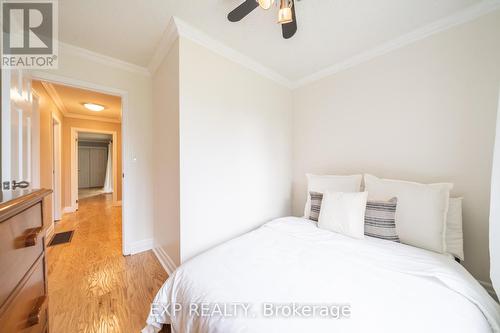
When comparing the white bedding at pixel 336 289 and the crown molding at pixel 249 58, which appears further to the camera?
the crown molding at pixel 249 58

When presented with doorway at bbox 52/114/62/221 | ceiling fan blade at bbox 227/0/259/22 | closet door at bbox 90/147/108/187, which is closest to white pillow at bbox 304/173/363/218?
ceiling fan blade at bbox 227/0/259/22

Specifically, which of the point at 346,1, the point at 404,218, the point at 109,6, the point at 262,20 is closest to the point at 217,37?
the point at 262,20

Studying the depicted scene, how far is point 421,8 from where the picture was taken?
4.85ft

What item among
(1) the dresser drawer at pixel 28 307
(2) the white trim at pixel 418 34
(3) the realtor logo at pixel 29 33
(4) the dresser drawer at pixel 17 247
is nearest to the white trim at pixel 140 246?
(1) the dresser drawer at pixel 28 307

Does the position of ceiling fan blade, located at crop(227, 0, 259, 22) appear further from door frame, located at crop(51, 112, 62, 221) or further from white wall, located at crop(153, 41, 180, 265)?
door frame, located at crop(51, 112, 62, 221)

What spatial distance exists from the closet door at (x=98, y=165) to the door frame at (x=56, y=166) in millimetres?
5243

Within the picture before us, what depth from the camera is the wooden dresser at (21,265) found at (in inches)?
20.3

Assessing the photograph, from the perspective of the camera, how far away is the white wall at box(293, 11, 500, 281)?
4.76 feet

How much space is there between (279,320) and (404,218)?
1.38 metres

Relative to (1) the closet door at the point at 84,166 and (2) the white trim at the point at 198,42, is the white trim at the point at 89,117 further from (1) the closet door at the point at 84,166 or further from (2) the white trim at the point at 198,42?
(1) the closet door at the point at 84,166

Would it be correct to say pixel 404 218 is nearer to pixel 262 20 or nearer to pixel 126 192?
pixel 262 20

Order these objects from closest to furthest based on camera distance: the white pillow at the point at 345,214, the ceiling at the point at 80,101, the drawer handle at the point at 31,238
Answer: the drawer handle at the point at 31,238 → the white pillow at the point at 345,214 → the ceiling at the point at 80,101

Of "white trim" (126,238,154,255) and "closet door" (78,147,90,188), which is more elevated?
"closet door" (78,147,90,188)

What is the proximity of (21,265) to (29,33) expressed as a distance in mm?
2180
